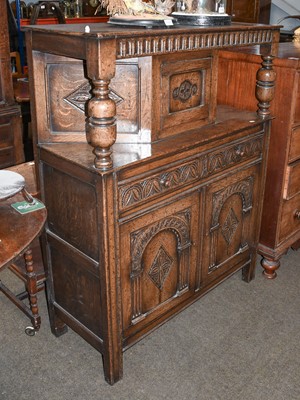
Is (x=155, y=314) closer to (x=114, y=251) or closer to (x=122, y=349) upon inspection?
(x=122, y=349)

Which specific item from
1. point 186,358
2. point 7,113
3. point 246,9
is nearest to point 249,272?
point 186,358

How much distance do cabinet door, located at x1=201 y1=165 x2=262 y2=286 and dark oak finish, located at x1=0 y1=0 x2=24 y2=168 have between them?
6.24 feet

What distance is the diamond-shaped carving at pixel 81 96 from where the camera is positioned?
6.53ft

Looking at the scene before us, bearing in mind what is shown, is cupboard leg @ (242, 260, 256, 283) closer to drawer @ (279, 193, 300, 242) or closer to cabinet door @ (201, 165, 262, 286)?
cabinet door @ (201, 165, 262, 286)

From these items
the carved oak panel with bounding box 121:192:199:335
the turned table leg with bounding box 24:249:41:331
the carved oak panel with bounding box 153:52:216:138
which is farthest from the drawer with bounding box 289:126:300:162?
the turned table leg with bounding box 24:249:41:331

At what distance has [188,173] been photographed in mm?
2158

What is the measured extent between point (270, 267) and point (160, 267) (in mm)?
1080

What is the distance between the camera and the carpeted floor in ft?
7.22

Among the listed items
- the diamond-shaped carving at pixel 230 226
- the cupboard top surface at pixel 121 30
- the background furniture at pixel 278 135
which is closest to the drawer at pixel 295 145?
the background furniture at pixel 278 135

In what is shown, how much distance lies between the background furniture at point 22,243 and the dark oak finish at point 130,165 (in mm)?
99

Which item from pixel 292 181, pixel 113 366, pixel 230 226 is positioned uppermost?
pixel 292 181

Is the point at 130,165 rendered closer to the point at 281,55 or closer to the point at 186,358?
the point at 186,358

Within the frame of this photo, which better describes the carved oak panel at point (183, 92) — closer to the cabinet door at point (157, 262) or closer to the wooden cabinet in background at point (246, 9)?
the cabinet door at point (157, 262)

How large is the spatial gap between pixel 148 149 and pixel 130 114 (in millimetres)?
180
